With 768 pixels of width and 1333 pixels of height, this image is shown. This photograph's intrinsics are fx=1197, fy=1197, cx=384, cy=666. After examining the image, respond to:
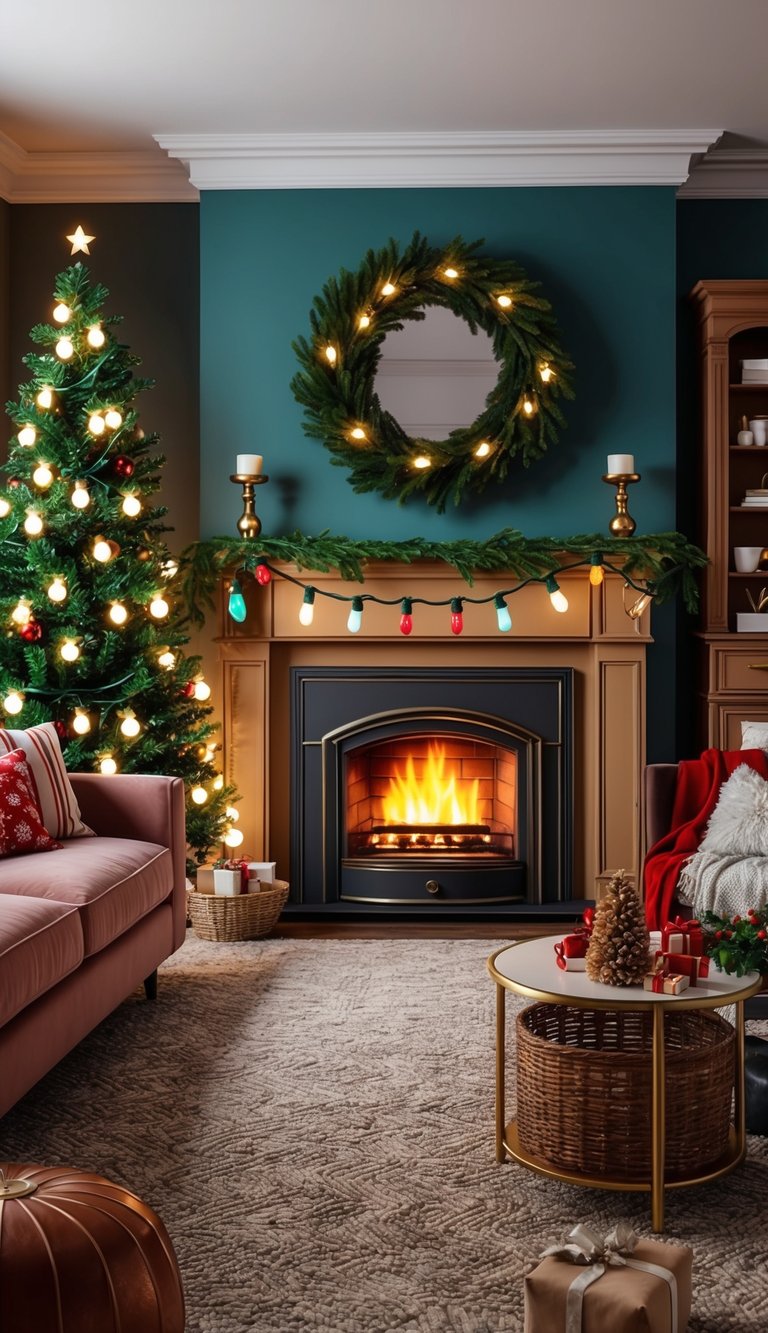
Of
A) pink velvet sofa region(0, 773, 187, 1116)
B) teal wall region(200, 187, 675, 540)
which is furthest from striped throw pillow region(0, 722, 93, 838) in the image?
teal wall region(200, 187, 675, 540)

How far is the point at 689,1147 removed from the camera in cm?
234

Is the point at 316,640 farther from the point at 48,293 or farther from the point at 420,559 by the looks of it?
the point at 48,293

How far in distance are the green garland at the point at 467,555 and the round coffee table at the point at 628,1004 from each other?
2.31 meters

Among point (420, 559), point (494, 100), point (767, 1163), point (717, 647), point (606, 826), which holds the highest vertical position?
point (494, 100)

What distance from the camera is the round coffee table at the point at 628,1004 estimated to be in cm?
221

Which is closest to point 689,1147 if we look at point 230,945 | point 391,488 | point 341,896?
point 230,945

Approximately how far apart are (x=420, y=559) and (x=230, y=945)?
1.66 meters

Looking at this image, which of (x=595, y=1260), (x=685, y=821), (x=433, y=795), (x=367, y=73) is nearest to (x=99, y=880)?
(x=595, y=1260)

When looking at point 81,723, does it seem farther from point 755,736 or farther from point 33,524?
point 755,736

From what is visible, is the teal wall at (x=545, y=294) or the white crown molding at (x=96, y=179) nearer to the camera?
the teal wall at (x=545, y=294)

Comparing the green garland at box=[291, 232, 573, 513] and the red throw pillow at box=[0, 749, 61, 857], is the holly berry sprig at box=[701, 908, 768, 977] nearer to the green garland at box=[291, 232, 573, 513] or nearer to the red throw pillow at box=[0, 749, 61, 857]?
the red throw pillow at box=[0, 749, 61, 857]

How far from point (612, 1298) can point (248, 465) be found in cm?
354

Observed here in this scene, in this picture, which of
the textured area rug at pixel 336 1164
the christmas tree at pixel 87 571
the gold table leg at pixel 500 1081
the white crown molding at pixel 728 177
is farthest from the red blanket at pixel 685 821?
the white crown molding at pixel 728 177

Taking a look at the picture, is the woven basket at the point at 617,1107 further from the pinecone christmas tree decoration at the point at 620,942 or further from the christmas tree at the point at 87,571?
the christmas tree at the point at 87,571
